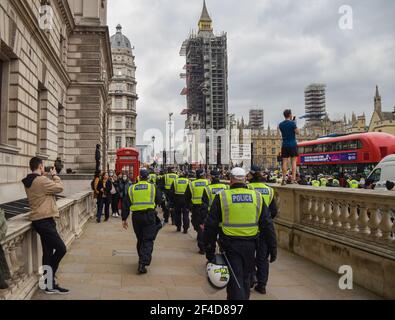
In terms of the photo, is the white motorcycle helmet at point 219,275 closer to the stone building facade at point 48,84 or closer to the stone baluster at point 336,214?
the stone baluster at point 336,214

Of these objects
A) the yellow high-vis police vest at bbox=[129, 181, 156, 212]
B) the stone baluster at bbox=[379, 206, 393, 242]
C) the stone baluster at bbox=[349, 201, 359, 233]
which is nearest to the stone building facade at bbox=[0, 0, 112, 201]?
the yellow high-vis police vest at bbox=[129, 181, 156, 212]

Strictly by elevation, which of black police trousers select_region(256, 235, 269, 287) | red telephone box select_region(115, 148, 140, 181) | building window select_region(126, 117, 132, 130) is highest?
building window select_region(126, 117, 132, 130)

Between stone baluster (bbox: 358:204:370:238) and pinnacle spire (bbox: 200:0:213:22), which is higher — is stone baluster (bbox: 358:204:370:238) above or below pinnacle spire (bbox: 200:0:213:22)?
below

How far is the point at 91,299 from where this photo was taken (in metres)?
5.95

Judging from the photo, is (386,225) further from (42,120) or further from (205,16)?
(205,16)

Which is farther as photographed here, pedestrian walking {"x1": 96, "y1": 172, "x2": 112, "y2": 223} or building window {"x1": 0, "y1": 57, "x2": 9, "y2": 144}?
pedestrian walking {"x1": 96, "y1": 172, "x2": 112, "y2": 223}

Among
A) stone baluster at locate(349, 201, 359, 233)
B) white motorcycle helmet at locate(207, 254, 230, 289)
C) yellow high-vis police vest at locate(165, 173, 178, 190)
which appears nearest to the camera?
white motorcycle helmet at locate(207, 254, 230, 289)

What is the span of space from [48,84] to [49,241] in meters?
15.9

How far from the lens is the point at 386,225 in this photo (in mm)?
6445

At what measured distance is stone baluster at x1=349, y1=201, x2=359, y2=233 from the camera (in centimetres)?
730

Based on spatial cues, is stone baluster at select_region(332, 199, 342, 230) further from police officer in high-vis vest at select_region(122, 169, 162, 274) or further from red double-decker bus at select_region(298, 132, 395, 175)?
red double-decker bus at select_region(298, 132, 395, 175)

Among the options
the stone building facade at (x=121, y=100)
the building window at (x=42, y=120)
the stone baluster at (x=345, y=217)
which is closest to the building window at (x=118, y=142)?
the stone building facade at (x=121, y=100)

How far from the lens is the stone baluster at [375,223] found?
21.9 feet

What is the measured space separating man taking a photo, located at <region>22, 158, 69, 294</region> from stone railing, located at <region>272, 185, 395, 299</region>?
4.62 m
